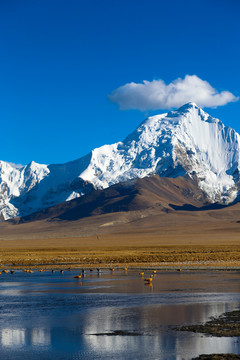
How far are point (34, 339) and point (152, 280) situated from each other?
26.6 meters

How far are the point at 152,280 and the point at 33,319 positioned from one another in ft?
73.2

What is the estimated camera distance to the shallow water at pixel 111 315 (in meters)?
22.2

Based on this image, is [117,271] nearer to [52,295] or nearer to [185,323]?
[52,295]

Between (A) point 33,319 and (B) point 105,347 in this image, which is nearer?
(B) point 105,347

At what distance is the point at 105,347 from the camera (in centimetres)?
2273

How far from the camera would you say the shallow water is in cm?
2222

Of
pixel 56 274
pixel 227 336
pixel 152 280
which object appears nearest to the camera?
pixel 227 336

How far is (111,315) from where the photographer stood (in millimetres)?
30531

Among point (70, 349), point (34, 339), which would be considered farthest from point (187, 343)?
point (34, 339)

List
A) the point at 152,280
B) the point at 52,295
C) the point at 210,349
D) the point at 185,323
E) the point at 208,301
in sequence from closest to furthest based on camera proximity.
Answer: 1. the point at 210,349
2. the point at 185,323
3. the point at 208,301
4. the point at 52,295
5. the point at 152,280

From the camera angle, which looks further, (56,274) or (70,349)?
(56,274)

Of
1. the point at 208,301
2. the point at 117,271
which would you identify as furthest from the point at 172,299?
the point at 117,271

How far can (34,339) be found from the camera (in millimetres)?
24391

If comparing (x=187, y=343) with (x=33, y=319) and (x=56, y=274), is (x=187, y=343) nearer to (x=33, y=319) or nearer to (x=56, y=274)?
(x=33, y=319)
